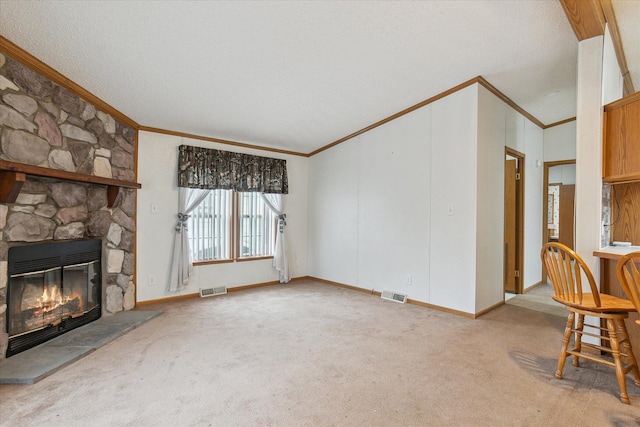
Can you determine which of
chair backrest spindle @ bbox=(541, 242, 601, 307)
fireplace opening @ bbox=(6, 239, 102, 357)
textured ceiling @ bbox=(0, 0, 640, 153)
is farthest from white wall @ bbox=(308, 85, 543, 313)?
fireplace opening @ bbox=(6, 239, 102, 357)

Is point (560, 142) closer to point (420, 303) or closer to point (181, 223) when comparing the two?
point (420, 303)

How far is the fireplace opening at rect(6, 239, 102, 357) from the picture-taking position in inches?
102

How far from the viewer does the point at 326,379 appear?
2279 mm

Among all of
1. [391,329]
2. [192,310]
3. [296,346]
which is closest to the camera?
[296,346]

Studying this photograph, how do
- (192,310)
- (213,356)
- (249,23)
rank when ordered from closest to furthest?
(249,23)
(213,356)
(192,310)

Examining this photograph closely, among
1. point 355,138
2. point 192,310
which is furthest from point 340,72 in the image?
point 192,310

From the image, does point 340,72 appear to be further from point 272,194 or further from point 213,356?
point 213,356

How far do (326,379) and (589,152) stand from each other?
2.84 meters

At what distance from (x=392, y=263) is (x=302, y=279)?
1914 millimetres

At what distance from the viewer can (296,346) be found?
9.38 feet

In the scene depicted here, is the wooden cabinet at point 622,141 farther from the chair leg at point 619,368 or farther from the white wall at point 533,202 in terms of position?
the white wall at point 533,202

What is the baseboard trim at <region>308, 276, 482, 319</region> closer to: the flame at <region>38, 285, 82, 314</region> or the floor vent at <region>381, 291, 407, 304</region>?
the floor vent at <region>381, 291, 407, 304</region>

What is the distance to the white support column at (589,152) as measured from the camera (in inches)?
106

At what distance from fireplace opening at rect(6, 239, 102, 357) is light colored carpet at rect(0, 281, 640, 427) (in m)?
0.57
